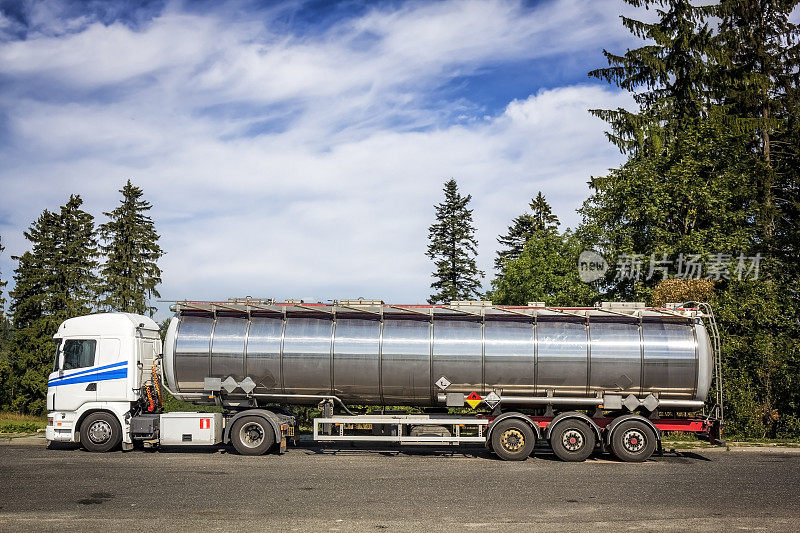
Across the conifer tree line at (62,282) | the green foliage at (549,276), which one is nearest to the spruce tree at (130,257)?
the conifer tree line at (62,282)

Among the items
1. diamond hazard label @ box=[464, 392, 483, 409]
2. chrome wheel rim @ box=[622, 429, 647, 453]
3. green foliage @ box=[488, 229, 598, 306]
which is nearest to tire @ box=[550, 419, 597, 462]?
chrome wheel rim @ box=[622, 429, 647, 453]

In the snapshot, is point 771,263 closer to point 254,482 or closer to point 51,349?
point 254,482

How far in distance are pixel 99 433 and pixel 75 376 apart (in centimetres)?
178

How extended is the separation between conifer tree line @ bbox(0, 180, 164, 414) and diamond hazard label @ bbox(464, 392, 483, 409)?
3905cm

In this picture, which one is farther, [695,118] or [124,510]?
[695,118]

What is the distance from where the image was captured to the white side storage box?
18.3m

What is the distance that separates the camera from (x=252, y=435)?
18.3 m

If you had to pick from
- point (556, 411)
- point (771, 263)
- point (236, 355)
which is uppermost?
point (771, 263)

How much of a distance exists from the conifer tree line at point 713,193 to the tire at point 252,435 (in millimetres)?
16571

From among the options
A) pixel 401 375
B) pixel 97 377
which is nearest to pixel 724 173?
pixel 401 375

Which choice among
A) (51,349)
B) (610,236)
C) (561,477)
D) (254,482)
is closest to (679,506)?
(561,477)

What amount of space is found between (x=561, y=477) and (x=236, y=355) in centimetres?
936

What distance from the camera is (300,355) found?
18.4 meters

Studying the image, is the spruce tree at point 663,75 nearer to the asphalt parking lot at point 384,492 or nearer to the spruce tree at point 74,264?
the asphalt parking lot at point 384,492
